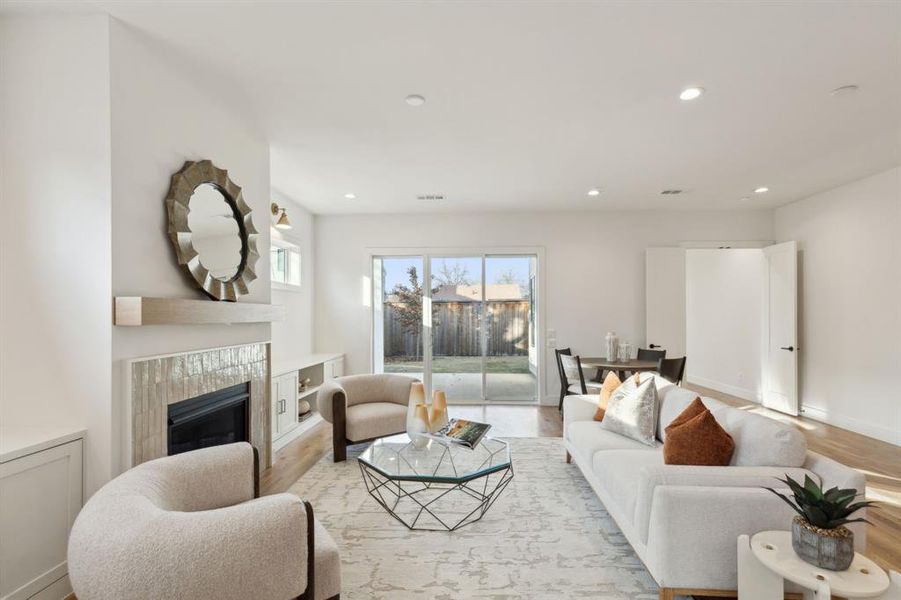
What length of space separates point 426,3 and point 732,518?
261cm

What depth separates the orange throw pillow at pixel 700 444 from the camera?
2.21 metres

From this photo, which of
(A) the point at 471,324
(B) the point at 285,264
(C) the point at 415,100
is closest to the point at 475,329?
(A) the point at 471,324

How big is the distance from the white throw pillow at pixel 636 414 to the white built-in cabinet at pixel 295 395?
274 cm

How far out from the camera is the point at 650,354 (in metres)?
5.80

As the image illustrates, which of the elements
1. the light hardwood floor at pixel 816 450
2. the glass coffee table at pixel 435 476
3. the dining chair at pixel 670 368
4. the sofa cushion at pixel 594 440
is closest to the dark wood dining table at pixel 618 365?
→ the dining chair at pixel 670 368

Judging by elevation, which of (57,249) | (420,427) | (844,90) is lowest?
(420,427)

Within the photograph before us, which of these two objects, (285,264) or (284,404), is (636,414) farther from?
(285,264)

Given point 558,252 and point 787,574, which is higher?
point 558,252

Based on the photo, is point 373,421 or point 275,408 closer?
point 373,421

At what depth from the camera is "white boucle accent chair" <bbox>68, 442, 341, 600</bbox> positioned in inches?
50.6

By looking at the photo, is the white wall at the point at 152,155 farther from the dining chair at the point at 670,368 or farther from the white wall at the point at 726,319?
the white wall at the point at 726,319

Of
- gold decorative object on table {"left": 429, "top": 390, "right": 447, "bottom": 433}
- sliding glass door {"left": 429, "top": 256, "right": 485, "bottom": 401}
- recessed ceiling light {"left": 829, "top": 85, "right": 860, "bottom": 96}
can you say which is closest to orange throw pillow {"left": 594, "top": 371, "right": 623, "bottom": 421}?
gold decorative object on table {"left": 429, "top": 390, "right": 447, "bottom": 433}

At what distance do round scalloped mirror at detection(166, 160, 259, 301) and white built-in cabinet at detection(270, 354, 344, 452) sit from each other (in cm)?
125

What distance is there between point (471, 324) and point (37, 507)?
5.03m
